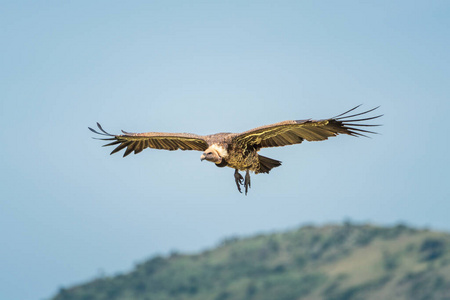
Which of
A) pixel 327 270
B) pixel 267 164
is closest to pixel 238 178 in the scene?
pixel 267 164

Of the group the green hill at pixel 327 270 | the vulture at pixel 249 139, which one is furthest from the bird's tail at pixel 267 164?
the green hill at pixel 327 270

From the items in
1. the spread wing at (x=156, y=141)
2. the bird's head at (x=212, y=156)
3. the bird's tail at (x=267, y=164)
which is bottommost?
the bird's head at (x=212, y=156)

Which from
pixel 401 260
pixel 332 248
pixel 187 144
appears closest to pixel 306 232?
pixel 332 248

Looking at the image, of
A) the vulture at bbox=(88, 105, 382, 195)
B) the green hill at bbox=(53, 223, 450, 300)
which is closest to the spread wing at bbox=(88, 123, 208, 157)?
the vulture at bbox=(88, 105, 382, 195)

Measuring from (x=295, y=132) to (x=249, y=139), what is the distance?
0.99m

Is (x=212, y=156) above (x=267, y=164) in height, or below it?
below

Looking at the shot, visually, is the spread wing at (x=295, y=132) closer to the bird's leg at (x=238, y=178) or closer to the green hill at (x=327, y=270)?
the bird's leg at (x=238, y=178)

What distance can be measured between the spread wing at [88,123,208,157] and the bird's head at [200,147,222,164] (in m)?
0.76

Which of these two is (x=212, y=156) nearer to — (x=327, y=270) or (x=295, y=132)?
(x=295, y=132)

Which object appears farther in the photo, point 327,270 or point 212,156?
point 327,270

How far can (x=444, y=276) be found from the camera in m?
66.0

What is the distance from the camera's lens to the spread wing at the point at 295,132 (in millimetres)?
14109

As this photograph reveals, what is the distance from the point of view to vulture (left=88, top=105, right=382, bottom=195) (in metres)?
14.2

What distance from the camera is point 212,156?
1418 cm
